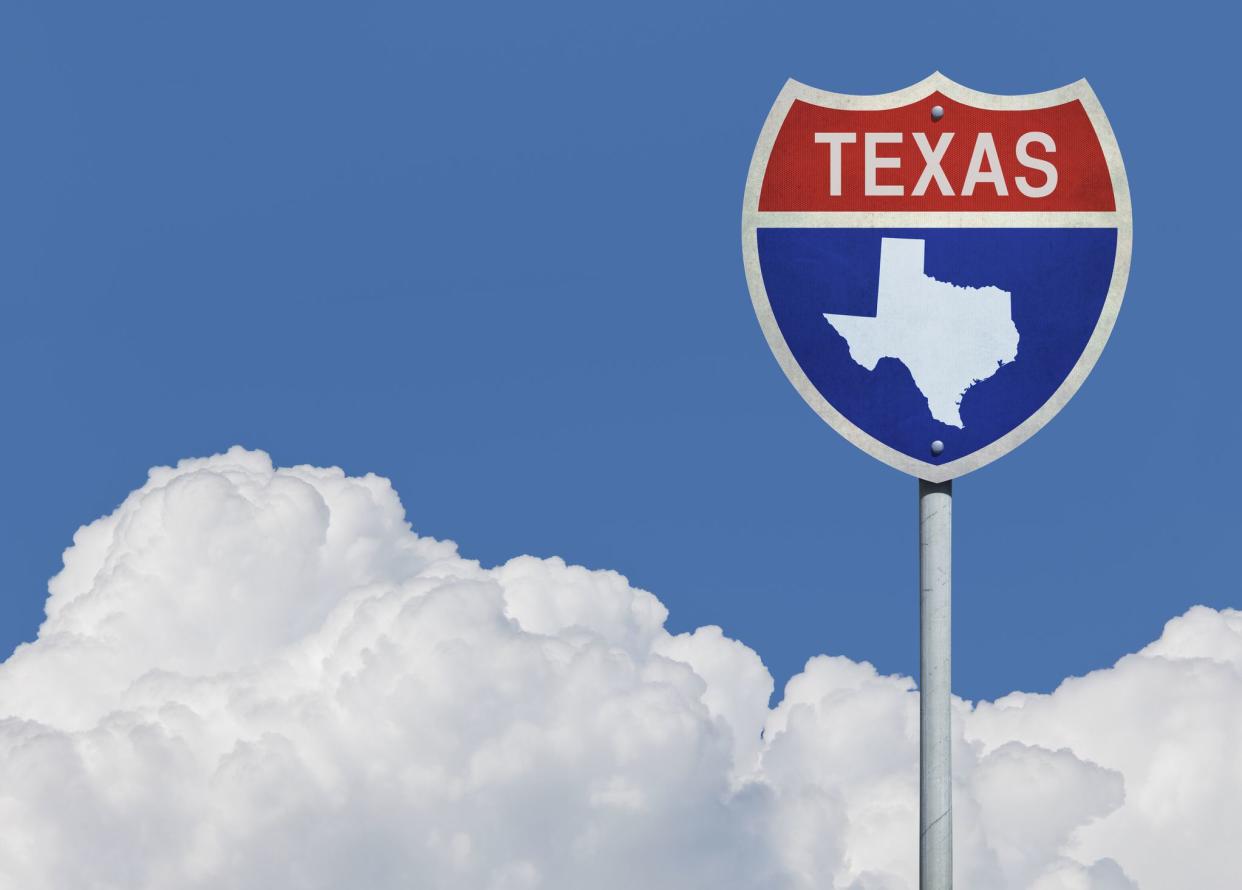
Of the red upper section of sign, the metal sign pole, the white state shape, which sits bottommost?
the metal sign pole

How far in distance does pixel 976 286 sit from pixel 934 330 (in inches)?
18.8

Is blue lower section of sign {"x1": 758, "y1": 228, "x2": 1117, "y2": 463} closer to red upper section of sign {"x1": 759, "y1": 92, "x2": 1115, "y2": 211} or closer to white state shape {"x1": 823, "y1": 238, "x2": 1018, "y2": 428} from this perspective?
white state shape {"x1": 823, "y1": 238, "x2": 1018, "y2": 428}

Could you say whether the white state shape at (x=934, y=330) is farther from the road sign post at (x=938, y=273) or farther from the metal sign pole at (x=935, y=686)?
the metal sign pole at (x=935, y=686)

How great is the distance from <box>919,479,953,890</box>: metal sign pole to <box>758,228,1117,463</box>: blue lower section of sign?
19.0 inches

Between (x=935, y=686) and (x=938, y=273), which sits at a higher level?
(x=938, y=273)

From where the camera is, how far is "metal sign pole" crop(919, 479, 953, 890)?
847 centimetres

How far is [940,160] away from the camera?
28.6 ft

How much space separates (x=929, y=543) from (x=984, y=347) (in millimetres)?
1545

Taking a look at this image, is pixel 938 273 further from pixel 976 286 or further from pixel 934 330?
pixel 934 330

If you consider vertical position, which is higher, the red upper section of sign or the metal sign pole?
the red upper section of sign

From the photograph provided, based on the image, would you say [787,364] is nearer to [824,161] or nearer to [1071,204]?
[824,161]

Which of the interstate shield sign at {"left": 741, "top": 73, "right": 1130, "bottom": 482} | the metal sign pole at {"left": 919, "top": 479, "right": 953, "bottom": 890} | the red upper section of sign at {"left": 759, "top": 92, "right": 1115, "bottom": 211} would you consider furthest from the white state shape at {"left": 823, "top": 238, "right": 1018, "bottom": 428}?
the metal sign pole at {"left": 919, "top": 479, "right": 953, "bottom": 890}

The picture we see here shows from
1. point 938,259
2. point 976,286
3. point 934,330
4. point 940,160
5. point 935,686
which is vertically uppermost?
point 940,160

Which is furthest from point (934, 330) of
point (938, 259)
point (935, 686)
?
point (935, 686)
